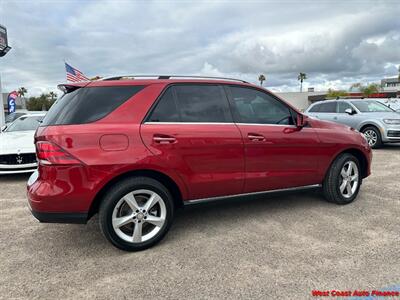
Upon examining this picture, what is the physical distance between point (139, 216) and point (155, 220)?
0.18 metres

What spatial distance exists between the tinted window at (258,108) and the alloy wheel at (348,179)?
1190 millimetres

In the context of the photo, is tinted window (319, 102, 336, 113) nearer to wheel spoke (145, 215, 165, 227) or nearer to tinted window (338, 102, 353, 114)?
tinted window (338, 102, 353, 114)

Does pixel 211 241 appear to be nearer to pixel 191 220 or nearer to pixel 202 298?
pixel 191 220

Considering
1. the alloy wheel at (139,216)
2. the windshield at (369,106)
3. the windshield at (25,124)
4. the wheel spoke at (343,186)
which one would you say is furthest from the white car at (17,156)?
the windshield at (369,106)

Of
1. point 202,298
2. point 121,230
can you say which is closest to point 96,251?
point 121,230

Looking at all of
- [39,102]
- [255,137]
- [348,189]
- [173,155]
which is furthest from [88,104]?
[39,102]

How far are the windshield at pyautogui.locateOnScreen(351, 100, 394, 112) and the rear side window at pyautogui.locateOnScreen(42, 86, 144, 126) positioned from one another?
9.23 m

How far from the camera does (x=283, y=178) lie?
3.88m

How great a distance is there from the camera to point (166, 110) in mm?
3238

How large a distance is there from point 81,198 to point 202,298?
4.63 feet

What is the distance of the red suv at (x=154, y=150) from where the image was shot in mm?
2875

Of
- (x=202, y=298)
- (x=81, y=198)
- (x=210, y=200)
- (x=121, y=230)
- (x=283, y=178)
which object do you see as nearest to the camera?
(x=202, y=298)

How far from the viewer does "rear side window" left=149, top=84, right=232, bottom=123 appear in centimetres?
323

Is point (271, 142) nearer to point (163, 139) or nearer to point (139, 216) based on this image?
point (163, 139)
